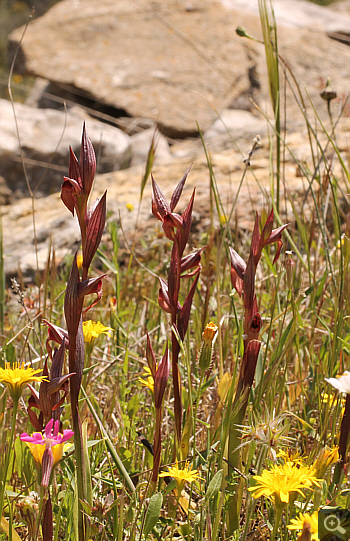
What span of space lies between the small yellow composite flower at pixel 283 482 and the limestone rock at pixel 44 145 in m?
2.96

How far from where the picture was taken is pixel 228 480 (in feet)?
2.15

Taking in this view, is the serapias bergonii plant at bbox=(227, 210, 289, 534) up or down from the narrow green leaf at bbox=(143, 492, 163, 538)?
up

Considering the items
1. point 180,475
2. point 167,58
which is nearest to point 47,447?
point 180,475

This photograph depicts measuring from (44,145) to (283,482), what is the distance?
130 inches

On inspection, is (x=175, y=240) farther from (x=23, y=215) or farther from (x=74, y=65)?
(x=74, y=65)

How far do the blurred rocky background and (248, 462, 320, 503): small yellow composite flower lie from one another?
2384mm

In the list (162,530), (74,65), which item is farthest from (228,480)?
(74,65)

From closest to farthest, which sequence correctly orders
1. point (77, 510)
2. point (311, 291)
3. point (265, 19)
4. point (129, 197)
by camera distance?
point (77, 510), point (265, 19), point (311, 291), point (129, 197)

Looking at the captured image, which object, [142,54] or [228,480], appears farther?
[142,54]

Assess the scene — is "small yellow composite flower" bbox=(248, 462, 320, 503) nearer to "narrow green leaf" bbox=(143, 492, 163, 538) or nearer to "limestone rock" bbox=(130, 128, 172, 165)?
"narrow green leaf" bbox=(143, 492, 163, 538)

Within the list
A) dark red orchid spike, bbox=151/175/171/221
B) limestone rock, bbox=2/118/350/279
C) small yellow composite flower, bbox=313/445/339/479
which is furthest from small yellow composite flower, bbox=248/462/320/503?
limestone rock, bbox=2/118/350/279

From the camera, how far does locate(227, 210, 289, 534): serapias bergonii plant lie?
2.04 feet

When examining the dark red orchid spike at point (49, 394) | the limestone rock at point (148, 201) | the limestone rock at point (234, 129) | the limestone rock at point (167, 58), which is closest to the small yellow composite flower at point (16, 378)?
the dark red orchid spike at point (49, 394)

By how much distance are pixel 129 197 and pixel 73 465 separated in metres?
1.83
